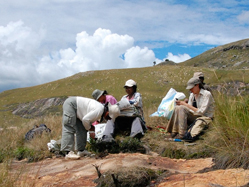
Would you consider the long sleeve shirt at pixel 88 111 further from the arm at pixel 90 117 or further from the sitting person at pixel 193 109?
the sitting person at pixel 193 109

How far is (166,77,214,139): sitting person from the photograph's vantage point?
19.1 ft

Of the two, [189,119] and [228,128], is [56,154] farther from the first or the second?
[228,128]

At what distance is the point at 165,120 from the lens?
7.75 m

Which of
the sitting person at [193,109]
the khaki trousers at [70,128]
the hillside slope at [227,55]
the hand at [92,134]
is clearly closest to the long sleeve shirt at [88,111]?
the khaki trousers at [70,128]

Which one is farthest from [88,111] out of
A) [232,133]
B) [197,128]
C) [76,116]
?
[232,133]

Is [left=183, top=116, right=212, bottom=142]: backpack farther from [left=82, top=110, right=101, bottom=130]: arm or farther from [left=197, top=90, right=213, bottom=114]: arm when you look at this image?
[left=82, top=110, right=101, bottom=130]: arm

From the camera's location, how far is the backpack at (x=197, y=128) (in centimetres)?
553

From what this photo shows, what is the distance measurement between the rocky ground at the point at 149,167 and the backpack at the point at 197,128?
0.85 metres

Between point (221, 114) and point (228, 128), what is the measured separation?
1.09 feet

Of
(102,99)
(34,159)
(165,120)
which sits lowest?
(34,159)

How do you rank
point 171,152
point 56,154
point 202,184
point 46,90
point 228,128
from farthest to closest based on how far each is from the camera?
1. point 46,90
2. point 56,154
3. point 171,152
4. point 228,128
5. point 202,184

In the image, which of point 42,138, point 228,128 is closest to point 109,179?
point 228,128

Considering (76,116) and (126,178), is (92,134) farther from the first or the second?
(126,178)

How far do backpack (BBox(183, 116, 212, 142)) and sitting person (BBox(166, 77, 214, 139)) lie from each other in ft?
0.61
